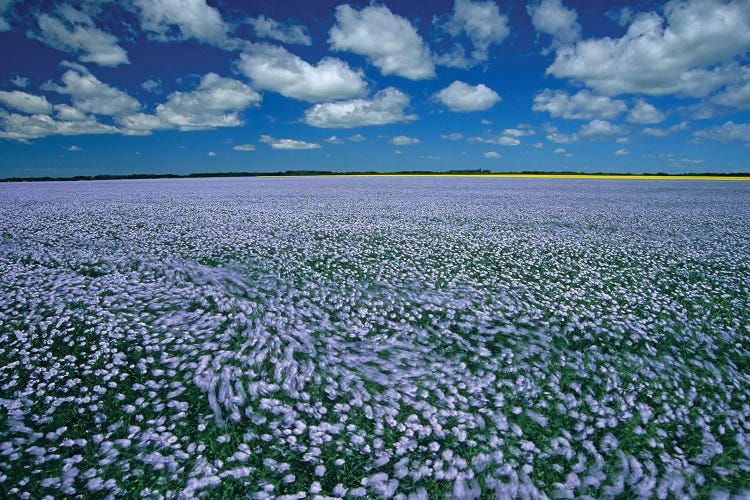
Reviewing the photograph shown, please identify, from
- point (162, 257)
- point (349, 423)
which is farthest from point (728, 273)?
point (162, 257)

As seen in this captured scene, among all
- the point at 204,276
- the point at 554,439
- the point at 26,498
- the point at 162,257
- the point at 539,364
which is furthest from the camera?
the point at 162,257

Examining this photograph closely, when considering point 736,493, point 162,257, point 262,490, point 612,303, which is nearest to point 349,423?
point 262,490

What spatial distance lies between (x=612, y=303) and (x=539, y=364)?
378 centimetres

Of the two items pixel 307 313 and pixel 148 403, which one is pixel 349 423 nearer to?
pixel 148 403

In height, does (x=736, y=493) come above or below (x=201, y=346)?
below

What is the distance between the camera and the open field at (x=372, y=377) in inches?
165

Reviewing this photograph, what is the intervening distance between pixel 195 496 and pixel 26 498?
1532 millimetres

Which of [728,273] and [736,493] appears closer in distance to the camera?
[736,493]

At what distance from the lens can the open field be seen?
4.18 m

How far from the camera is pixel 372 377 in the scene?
5.91 meters

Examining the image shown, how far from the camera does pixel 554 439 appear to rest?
471 cm

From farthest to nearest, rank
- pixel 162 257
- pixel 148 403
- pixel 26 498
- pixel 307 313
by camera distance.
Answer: pixel 162 257
pixel 307 313
pixel 148 403
pixel 26 498

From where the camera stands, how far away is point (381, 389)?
565 centimetres

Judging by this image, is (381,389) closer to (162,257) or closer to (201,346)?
(201,346)
